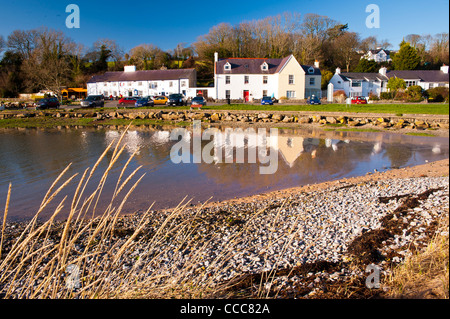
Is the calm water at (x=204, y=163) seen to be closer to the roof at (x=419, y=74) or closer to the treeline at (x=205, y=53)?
the treeline at (x=205, y=53)

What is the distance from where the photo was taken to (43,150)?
61.3 feet

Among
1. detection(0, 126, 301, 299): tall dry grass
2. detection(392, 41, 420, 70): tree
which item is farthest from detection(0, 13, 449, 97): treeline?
detection(0, 126, 301, 299): tall dry grass

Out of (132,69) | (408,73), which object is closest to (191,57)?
(132,69)

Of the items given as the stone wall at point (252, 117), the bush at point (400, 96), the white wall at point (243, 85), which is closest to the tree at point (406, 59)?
the bush at point (400, 96)

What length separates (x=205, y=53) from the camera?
204 ft

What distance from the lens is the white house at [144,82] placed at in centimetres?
5832

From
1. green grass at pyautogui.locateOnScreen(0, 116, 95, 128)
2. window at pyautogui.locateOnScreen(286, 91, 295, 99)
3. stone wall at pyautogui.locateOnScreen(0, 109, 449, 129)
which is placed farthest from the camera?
window at pyautogui.locateOnScreen(286, 91, 295, 99)

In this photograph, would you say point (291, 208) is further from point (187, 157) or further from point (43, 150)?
point (43, 150)

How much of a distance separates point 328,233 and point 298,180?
19.0ft

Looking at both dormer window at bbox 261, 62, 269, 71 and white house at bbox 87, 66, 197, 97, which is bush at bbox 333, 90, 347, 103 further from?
white house at bbox 87, 66, 197, 97

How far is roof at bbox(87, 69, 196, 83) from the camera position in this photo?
193 ft

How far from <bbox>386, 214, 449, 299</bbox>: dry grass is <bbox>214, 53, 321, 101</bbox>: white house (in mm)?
48949

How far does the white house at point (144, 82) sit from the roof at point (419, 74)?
35188 mm
